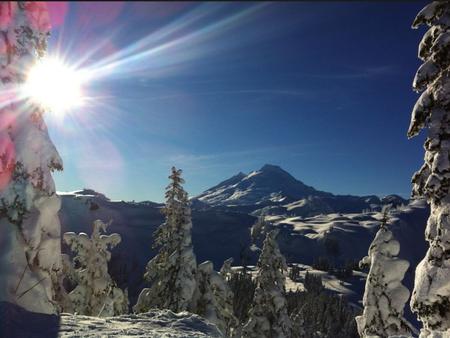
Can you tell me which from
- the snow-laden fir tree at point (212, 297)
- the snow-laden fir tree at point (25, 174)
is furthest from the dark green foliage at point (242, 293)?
the snow-laden fir tree at point (25, 174)

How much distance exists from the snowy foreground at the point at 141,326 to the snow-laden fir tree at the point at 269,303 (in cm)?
1880

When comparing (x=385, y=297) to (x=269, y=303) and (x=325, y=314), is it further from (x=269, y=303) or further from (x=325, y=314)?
(x=325, y=314)

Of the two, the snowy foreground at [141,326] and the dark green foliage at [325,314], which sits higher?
the snowy foreground at [141,326]

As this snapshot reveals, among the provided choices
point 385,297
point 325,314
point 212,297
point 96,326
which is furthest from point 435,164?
point 325,314

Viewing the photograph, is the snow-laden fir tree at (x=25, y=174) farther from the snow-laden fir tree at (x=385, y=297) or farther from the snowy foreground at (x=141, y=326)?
the snow-laden fir tree at (x=385, y=297)

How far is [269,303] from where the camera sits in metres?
29.3

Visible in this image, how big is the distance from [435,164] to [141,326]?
8.14 metres

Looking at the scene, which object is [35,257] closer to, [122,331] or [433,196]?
[122,331]

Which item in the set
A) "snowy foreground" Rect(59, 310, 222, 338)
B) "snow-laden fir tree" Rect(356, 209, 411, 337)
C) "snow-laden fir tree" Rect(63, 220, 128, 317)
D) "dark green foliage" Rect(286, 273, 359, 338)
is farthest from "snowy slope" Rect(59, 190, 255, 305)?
"snowy foreground" Rect(59, 310, 222, 338)

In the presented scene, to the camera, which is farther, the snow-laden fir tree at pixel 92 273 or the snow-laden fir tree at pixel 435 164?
the snow-laden fir tree at pixel 92 273

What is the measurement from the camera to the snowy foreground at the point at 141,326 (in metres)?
9.01

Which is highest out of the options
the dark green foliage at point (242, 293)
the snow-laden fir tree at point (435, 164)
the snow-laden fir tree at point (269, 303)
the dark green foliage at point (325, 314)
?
the snow-laden fir tree at point (435, 164)

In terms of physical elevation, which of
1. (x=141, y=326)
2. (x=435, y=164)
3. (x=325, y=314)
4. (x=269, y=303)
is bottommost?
(x=325, y=314)

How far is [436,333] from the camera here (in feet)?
31.8
